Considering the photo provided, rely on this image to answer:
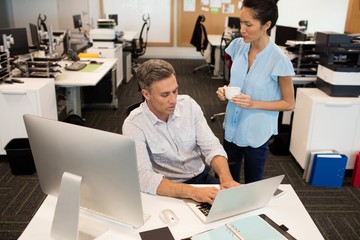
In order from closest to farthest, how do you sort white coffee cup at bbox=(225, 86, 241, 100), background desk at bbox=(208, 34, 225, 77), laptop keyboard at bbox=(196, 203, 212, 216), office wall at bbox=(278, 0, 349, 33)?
laptop keyboard at bbox=(196, 203, 212, 216) < white coffee cup at bbox=(225, 86, 241, 100) < office wall at bbox=(278, 0, 349, 33) < background desk at bbox=(208, 34, 225, 77)

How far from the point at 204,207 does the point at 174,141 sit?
40cm

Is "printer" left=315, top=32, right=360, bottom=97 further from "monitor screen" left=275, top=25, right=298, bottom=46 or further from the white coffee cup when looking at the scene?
the white coffee cup

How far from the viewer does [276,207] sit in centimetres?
136

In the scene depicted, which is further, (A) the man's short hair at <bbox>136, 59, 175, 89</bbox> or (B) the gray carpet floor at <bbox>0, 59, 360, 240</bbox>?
(B) the gray carpet floor at <bbox>0, 59, 360, 240</bbox>

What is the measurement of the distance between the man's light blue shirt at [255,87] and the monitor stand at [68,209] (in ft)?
3.61

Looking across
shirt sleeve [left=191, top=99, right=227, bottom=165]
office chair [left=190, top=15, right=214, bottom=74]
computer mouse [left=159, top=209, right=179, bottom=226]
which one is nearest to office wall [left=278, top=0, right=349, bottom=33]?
office chair [left=190, top=15, right=214, bottom=74]

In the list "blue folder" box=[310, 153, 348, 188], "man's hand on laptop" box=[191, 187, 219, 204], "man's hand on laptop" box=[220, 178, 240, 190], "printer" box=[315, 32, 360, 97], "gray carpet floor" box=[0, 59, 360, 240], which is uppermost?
"printer" box=[315, 32, 360, 97]

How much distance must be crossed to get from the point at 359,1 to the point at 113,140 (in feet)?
18.1

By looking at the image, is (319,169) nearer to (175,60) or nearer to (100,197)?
(100,197)

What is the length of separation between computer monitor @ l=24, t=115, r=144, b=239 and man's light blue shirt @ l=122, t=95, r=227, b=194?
360mm

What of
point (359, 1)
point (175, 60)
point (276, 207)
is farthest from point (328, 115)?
point (175, 60)

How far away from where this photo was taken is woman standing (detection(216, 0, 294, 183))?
175 cm

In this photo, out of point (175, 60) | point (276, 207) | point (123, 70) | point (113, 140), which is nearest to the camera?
point (113, 140)

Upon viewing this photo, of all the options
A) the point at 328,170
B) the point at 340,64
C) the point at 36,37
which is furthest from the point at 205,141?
the point at 36,37
